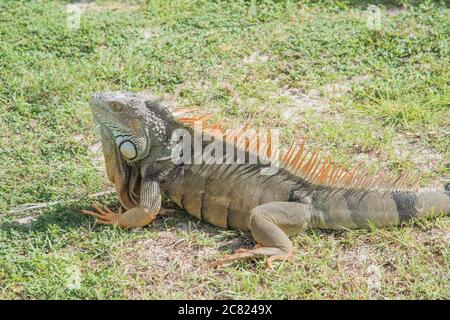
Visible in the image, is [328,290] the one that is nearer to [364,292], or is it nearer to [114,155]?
[364,292]

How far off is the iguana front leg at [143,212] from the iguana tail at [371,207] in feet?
3.79

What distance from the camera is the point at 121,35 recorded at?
8.67 metres

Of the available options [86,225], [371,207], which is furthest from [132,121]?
[371,207]

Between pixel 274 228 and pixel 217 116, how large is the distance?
6.91 feet

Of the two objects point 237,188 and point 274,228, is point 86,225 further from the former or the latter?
point 274,228

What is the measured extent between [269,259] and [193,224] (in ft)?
2.68

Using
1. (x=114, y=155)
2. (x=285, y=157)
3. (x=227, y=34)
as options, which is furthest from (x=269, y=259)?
(x=227, y=34)

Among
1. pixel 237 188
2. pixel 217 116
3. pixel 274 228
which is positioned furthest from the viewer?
pixel 217 116

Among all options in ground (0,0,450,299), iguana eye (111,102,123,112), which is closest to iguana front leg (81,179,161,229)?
ground (0,0,450,299)

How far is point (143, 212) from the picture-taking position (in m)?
5.65

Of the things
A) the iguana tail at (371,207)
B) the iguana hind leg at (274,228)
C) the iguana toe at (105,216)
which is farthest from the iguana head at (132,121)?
the iguana tail at (371,207)

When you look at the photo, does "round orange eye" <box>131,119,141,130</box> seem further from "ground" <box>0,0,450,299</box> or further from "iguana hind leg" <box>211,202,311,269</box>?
"iguana hind leg" <box>211,202,311,269</box>

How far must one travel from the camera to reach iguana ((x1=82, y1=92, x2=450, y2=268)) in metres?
5.40

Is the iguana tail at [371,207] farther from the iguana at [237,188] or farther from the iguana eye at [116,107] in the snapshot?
the iguana eye at [116,107]
